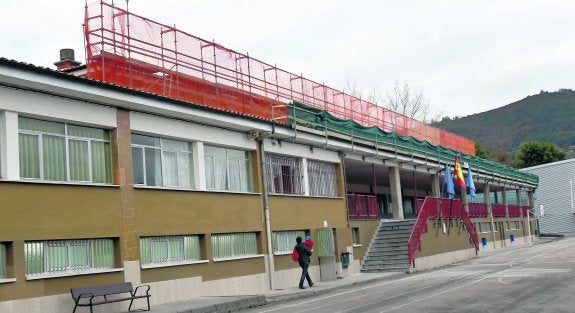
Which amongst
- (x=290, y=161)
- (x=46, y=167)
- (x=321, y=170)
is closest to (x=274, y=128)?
(x=290, y=161)

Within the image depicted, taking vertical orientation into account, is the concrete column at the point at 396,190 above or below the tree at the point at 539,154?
below

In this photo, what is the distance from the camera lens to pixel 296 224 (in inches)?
1067

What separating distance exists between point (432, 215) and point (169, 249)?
57.2 feet

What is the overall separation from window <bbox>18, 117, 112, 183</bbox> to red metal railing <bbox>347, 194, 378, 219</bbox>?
15619 mm

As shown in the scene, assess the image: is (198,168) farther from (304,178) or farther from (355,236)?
(355,236)

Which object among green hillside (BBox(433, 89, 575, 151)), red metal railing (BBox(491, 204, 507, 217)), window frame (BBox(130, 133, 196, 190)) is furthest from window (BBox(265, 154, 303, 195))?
green hillside (BBox(433, 89, 575, 151))

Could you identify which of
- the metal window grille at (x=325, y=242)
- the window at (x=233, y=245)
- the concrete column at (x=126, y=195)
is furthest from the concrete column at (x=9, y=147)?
the metal window grille at (x=325, y=242)

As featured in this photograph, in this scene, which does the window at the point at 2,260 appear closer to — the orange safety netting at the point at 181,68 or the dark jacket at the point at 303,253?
the orange safety netting at the point at 181,68

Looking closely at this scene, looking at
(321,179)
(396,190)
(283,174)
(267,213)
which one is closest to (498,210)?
(396,190)

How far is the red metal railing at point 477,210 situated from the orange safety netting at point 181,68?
1976cm

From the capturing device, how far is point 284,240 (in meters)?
26.6

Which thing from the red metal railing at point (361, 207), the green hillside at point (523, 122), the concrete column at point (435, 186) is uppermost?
the green hillside at point (523, 122)

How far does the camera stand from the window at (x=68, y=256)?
53.2 feet

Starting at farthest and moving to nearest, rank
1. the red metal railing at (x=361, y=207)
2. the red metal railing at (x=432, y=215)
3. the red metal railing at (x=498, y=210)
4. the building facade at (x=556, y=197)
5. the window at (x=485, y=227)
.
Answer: the building facade at (x=556, y=197), the red metal railing at (x=498, y=210), the window at (x=485, y=227), the red metal railing at (x=361, y=207), the red metal railing at (x=432, y=215)
